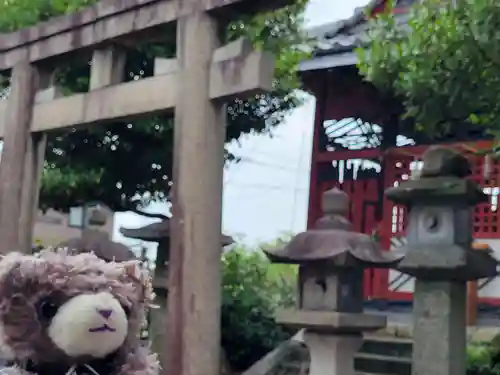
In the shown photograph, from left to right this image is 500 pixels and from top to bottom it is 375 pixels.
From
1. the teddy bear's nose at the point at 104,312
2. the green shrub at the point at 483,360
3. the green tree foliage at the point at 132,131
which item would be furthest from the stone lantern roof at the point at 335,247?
the green tree foliage at the point at 132,131

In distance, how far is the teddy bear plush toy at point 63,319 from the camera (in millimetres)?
3033

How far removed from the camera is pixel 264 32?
8.52 meters

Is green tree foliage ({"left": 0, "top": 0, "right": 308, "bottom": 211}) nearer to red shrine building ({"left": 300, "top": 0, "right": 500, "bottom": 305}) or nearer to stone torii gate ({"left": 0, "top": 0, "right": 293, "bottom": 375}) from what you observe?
red shrine building ({"left": 300, "top": 0, "right": 500, "bottom": 305})

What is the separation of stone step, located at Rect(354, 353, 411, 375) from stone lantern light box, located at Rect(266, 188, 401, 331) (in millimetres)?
2119

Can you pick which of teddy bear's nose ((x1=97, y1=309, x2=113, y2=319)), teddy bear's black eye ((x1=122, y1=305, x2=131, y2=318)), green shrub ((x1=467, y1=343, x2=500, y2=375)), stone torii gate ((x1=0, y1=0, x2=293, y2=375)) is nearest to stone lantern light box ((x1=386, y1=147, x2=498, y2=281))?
stone torii gate ((x1=0, y1=0, x2=293, y2=375))

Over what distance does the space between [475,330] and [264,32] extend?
3.82m

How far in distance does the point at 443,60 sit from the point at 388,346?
12.4 ft

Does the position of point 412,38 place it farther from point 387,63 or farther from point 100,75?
point 100,75

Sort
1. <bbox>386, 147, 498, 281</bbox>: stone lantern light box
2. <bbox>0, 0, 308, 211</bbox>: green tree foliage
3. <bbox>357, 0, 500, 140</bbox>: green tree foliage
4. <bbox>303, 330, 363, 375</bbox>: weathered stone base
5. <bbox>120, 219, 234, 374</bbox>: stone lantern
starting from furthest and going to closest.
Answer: <bbox>0, 0, 308, 211</bbox>: green tree foliage
<bbox>120, 219, 234, 374</bbox>: stone lantern
<bbox>303, 330, 363, 375</bbox>: weathered stone base
<bbox>386, 147, 498, 281</bbox>: stone lantern light box
<bbox>357, 0, 500, 140</bbox>: green tree foliage

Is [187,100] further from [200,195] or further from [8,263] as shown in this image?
[8,263]

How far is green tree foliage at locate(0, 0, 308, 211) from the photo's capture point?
8.27 m

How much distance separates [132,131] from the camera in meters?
8.61

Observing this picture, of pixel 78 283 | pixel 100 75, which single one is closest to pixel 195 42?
pixel 100 75

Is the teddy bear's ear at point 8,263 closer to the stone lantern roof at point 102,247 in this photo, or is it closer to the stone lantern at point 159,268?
the stone lantern roof at point 102,247
